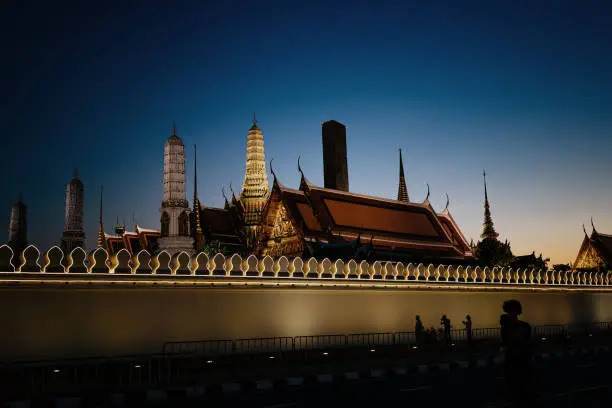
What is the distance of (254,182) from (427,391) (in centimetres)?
4461

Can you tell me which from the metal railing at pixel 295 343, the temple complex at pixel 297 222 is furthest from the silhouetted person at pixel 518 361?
the temple complex at pixel 297 222

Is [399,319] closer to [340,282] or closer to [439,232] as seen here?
[340,282]

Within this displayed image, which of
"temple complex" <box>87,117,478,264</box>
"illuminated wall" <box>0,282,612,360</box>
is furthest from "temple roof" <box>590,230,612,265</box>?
"illuminated wall" <box>0,282,612,360</box>

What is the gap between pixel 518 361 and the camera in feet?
28.4

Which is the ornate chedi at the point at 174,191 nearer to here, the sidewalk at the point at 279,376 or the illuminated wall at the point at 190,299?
the illuminated wall at the point at 190,299

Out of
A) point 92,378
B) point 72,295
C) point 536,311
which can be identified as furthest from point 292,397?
point 536,311

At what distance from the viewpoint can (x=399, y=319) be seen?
1142 inches

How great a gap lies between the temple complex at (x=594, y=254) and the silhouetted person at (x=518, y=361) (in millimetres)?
46831

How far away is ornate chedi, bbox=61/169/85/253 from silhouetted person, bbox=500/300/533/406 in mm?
45551

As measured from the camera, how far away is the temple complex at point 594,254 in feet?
173

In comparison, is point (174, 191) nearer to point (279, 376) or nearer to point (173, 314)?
point (173, 314)

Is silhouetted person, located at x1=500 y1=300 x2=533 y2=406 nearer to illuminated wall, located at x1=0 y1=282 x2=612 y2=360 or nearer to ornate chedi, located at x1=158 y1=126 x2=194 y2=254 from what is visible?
illuminated wall, located at x1=0 y1=282 x2=612 y2=360

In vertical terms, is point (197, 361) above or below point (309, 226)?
below

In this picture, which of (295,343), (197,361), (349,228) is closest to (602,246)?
(349,228)
